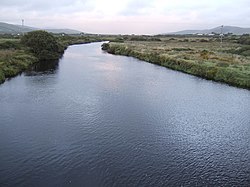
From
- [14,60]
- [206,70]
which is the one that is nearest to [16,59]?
[14,60]

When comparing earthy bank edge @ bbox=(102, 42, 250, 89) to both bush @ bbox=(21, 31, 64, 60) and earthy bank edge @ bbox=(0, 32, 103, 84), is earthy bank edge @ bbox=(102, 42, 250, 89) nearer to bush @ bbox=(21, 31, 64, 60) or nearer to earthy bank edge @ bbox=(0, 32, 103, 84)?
bush @ bbox=(21, 31, 64, 60)

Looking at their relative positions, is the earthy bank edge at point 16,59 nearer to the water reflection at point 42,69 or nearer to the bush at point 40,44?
the bush at point 40,44

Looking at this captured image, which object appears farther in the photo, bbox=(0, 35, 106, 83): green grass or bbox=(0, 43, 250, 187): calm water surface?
bbox=(0, 35, 106, 83): green grass

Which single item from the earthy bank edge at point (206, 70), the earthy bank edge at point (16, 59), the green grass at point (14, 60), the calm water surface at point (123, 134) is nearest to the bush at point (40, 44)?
the earthy bank edge at point (16, 59)

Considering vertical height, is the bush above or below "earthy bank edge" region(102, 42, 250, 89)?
above

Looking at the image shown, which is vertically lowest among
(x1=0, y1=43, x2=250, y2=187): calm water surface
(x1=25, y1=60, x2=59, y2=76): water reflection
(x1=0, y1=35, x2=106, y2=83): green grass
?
(x1=0, y1=43, x2=250, y2=187): calm water surface

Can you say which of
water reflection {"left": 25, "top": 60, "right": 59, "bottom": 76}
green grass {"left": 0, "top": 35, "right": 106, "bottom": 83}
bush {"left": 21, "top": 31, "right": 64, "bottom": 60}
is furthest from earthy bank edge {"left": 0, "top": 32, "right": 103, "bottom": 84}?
water reflection {"left": 25, "top": 60, "right": 59, "bottom": 76}

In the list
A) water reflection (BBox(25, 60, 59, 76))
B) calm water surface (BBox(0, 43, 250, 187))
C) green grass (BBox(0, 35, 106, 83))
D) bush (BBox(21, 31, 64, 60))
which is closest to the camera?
calm water surface (BBox(0, 43, 250, 187))

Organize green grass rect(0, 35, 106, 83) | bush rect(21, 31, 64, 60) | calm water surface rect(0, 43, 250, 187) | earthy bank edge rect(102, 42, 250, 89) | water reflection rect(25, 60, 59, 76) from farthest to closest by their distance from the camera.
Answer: bush rect(21, 31, 64, 60) → water reflection rect(25, 60, 59, 76) → green grass rect(0, 35, 106, 83) → earthy bank edge rect(102, 42, 250, 89) → calm water surface rect(0, 43, 250, 187)

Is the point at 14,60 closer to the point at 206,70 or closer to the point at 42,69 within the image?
the point at 42,69
